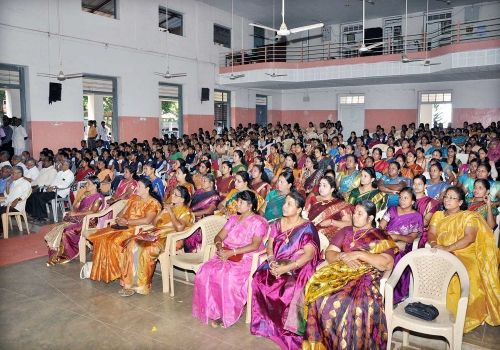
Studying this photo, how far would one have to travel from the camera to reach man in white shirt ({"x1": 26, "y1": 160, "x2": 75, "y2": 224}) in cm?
666

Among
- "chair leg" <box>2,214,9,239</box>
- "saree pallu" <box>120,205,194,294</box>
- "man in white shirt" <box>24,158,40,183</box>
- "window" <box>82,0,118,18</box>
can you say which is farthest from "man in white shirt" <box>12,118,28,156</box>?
"saree pallu" <box>120,205,194,294</box>

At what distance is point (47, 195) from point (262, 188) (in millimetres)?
3705

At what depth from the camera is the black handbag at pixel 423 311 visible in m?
2.66

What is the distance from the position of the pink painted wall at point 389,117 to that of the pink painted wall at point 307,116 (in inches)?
56.2

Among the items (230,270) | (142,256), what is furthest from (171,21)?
(230,270)

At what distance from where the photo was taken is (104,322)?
3.40 meters

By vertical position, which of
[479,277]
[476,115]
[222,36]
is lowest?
[479,277]

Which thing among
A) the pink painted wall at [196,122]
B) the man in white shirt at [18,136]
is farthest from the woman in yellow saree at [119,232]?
the pink painted wall at [196,122]

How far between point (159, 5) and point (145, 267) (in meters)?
10.7

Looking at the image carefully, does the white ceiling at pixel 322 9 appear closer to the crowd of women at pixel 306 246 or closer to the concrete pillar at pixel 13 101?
the concrete pillar at pixel 13 101

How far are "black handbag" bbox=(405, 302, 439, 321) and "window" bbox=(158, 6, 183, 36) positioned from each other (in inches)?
469

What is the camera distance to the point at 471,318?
3.12 m

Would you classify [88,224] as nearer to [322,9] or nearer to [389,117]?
[322,9]

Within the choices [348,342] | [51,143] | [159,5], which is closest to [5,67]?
[51,143]
